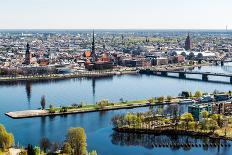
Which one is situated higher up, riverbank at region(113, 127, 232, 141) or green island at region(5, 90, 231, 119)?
green island at region(5, 90, 231, 119)

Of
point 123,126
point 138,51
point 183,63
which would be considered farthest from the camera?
point 138,51

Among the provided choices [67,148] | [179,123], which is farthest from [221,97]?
[67,148]

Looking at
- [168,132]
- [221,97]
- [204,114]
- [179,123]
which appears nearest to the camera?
[168,132]

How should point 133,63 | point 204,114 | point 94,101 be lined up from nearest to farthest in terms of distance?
point 204,114 → point 94,101 → point 133,63

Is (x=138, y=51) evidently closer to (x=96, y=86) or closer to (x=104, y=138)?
(x=96, y=86)

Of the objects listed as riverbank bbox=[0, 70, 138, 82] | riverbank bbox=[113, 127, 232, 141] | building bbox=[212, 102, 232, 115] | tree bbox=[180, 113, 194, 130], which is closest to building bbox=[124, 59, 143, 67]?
riverbank bbox=[0, 70, 138, 82]

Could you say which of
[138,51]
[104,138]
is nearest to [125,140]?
[104,138]

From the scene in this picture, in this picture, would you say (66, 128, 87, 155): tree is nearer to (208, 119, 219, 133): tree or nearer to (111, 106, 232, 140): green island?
(111, 106, 232, 140): green island

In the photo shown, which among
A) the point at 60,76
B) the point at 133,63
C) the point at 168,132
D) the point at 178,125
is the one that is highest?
the point at 133,63

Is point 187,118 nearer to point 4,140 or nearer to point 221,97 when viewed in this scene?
point 221,97
